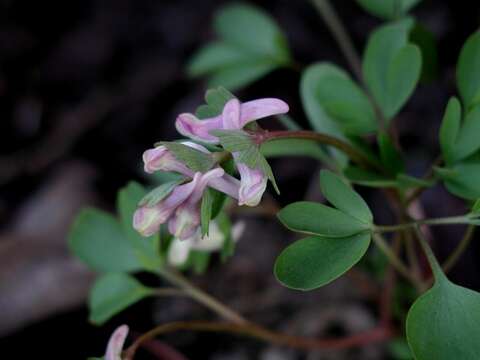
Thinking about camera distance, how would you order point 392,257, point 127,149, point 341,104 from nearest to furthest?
1. point 341,104
2. point 392,257
3. point 127,149

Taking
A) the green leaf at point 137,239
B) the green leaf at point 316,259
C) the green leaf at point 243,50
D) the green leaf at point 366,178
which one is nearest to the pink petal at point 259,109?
the green leaf at point 316,259

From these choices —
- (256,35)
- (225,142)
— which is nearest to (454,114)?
(225,142)

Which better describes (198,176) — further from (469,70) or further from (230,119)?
(469,70)

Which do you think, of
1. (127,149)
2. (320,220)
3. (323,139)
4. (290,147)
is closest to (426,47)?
(290,147)

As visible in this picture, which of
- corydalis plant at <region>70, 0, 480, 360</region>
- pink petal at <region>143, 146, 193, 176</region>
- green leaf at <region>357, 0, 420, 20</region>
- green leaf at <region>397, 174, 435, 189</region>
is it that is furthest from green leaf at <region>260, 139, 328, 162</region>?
pink petal at <region>143, 146, 193, 176</region>

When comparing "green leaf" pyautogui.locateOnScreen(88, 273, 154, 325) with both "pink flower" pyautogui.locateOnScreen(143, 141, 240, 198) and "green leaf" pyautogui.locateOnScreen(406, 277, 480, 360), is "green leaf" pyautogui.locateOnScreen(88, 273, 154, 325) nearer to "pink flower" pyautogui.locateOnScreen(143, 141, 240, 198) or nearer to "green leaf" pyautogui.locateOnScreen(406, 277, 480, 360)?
"pink flower" pyautogui.locateOnScreen(143, 141, 240, 198)

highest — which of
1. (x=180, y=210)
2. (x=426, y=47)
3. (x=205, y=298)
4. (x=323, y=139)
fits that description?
(x=180, y=210)

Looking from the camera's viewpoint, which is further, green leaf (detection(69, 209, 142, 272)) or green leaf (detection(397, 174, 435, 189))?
green leaf (detection(69, 209, 142, 272))
